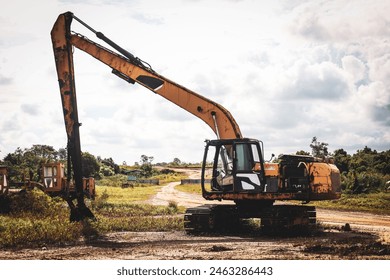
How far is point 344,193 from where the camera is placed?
2555 cm

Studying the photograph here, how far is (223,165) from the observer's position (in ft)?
47.2

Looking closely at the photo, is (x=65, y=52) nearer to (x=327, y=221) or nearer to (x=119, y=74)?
(x=119, y=74)

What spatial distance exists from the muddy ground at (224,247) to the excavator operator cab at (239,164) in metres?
1.30

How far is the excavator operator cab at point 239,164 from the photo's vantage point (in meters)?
14.0

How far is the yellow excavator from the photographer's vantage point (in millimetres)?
14094

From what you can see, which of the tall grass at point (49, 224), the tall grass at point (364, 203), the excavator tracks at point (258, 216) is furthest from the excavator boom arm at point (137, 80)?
the tall grass at point (364, 203)

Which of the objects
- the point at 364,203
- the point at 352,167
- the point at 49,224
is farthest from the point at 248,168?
the point at 352,167

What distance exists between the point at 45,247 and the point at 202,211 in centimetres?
446

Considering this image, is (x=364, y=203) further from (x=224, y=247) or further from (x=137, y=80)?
(x=224, y=247)

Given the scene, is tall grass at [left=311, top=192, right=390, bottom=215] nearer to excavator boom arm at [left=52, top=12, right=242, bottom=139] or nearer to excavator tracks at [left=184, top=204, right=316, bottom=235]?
excavator tracks at [left=184, top=204, right=316, bottom=235]

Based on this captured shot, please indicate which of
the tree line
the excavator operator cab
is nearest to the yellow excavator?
the excavator operator cab

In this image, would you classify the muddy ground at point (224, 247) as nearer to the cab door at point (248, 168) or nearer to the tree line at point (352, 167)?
the cab door at point (248, 168)

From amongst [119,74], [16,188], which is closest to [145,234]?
[119,74]

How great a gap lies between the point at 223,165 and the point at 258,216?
169 centimetres
